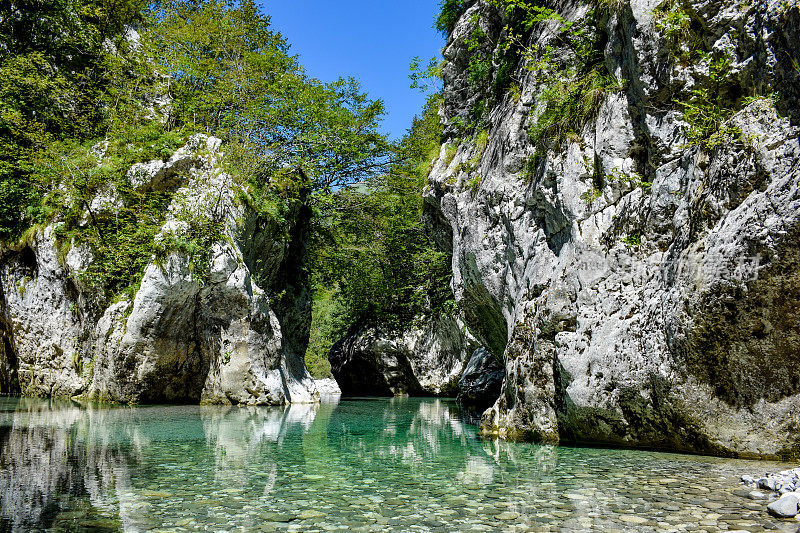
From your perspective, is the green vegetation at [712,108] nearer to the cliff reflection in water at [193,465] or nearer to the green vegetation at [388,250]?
the cliff reflection in water at [193,465]

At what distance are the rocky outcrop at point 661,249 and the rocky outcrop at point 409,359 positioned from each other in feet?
58.2

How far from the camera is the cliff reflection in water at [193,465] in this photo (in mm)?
4262

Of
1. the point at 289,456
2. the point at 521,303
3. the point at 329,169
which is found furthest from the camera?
the point at 329,169

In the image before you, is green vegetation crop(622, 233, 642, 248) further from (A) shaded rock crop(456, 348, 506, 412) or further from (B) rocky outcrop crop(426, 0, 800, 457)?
(A) shaded rock crop(456, 348, 506, 412)

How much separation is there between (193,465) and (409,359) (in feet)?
78.3

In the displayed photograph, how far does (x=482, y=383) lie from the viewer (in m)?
18.5

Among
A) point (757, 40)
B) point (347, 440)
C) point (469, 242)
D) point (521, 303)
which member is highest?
point (757, 40)

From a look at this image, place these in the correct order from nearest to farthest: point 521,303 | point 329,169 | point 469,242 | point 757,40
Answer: point 757,40 → point 521,303 → point 469,242 → point 329,169

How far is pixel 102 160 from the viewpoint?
57.3ft

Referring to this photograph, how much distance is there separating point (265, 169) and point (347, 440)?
1355cm

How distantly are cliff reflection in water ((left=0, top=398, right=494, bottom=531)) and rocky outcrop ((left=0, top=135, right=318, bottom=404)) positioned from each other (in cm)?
407

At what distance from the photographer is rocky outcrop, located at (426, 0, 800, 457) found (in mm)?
5887

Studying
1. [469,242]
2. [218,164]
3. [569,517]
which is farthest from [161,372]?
[569,517]

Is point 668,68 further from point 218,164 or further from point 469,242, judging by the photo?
point 218,164
